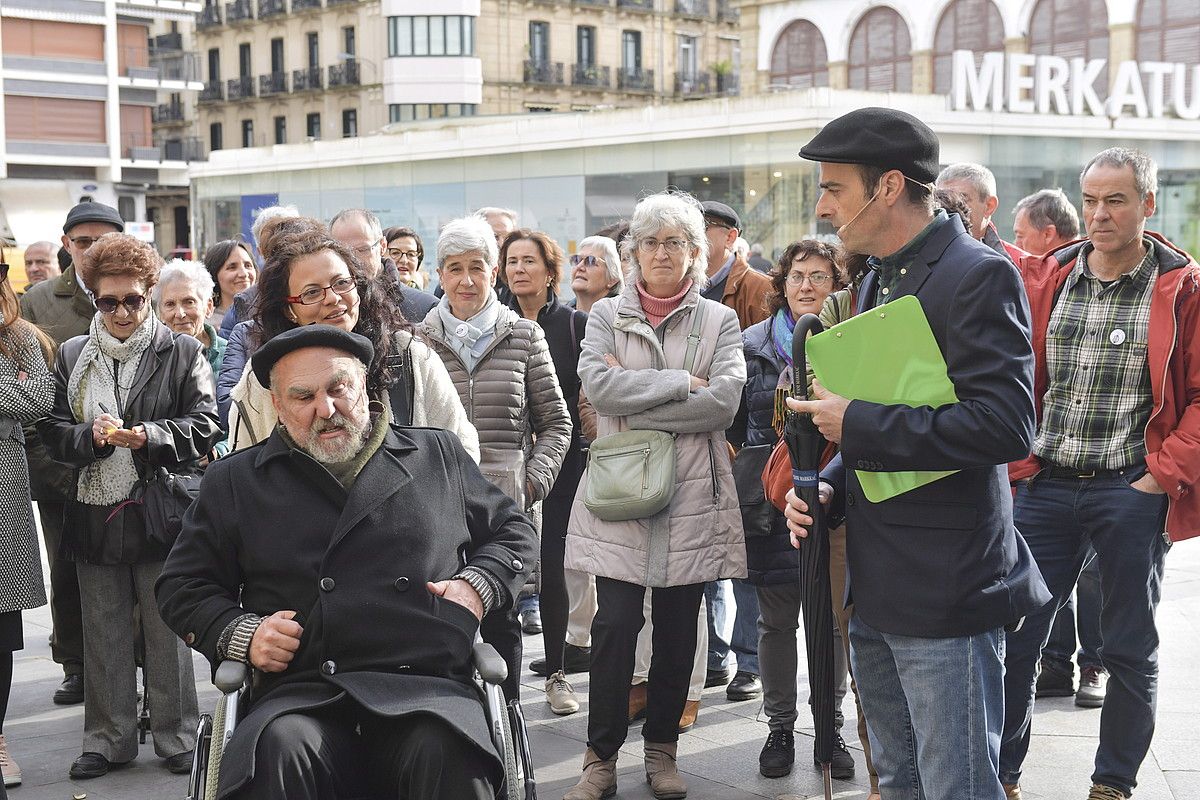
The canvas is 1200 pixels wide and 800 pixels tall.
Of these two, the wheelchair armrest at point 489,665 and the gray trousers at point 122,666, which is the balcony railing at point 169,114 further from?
the wheelchair armrest at point 489,665

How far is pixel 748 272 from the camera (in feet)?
23.1

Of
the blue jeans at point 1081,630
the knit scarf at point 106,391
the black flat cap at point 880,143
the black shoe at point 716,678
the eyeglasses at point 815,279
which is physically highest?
the black flat cap at point 880,143

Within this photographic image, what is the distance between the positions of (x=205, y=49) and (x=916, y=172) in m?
72.7

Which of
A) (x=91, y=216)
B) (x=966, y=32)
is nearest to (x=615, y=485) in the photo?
(x=91, y=216)

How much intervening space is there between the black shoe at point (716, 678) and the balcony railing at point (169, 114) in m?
69.3

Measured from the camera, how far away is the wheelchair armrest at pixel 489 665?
3.78 meters

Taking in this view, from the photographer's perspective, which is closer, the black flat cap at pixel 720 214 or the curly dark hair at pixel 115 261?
the curly dark hair at pixel 115 261

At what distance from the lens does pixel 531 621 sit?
26.3 ft

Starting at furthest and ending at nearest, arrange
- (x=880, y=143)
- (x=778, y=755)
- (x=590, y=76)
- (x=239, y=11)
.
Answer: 1. (x=239, y=11)
2. (x=590, y=76)
3. (x=778, y=755)
4. (x=880, y=143)

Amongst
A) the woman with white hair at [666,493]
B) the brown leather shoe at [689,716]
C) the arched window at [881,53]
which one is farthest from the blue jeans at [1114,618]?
the arched window at [881,53]

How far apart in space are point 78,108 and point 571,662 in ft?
199

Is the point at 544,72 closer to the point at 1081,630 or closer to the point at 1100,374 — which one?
the point at 1081,630

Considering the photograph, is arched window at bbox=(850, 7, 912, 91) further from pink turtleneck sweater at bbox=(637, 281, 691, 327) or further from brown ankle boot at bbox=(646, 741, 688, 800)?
brown ankle boot at bbox=(646, 741, 688, 800)

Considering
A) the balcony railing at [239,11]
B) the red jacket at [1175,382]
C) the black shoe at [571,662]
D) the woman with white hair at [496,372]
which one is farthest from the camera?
the balcony railing at [239,11]
